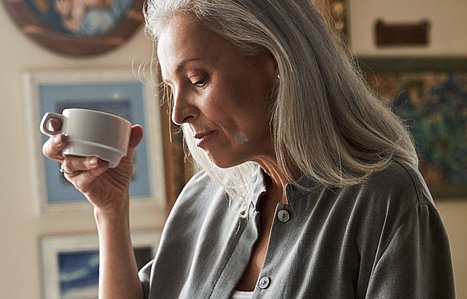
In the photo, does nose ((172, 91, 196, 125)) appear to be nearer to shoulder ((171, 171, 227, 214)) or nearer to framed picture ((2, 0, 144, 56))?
shoulder ((171, 171, 227, 214))

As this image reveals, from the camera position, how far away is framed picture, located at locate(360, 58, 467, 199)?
313 cm

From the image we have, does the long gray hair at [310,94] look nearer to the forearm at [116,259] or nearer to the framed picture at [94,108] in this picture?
the forearm at [116,259]

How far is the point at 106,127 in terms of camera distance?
1.37m

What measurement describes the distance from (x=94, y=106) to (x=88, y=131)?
147cm

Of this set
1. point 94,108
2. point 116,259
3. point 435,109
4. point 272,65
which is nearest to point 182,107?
point 272,65

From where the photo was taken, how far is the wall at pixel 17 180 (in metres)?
2.72

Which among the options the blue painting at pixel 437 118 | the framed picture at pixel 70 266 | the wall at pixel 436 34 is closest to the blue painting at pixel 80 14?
the framed picture at pixel 70 266

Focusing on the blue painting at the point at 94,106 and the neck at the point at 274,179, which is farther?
the blue painting at the point at 94,106

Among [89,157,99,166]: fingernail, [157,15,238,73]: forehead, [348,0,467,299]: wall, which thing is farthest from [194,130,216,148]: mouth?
[348,0,467,299]: wall

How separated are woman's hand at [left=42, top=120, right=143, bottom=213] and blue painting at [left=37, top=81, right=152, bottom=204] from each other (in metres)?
1.36

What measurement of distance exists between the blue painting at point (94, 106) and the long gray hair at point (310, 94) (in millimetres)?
1576

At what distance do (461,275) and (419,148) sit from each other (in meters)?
0.51

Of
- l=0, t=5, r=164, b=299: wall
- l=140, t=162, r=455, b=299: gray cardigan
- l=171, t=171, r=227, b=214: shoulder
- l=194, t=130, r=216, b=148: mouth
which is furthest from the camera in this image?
l=0, t=5, r=164, b=299: wall

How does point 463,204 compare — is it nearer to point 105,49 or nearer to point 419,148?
point 419,148
